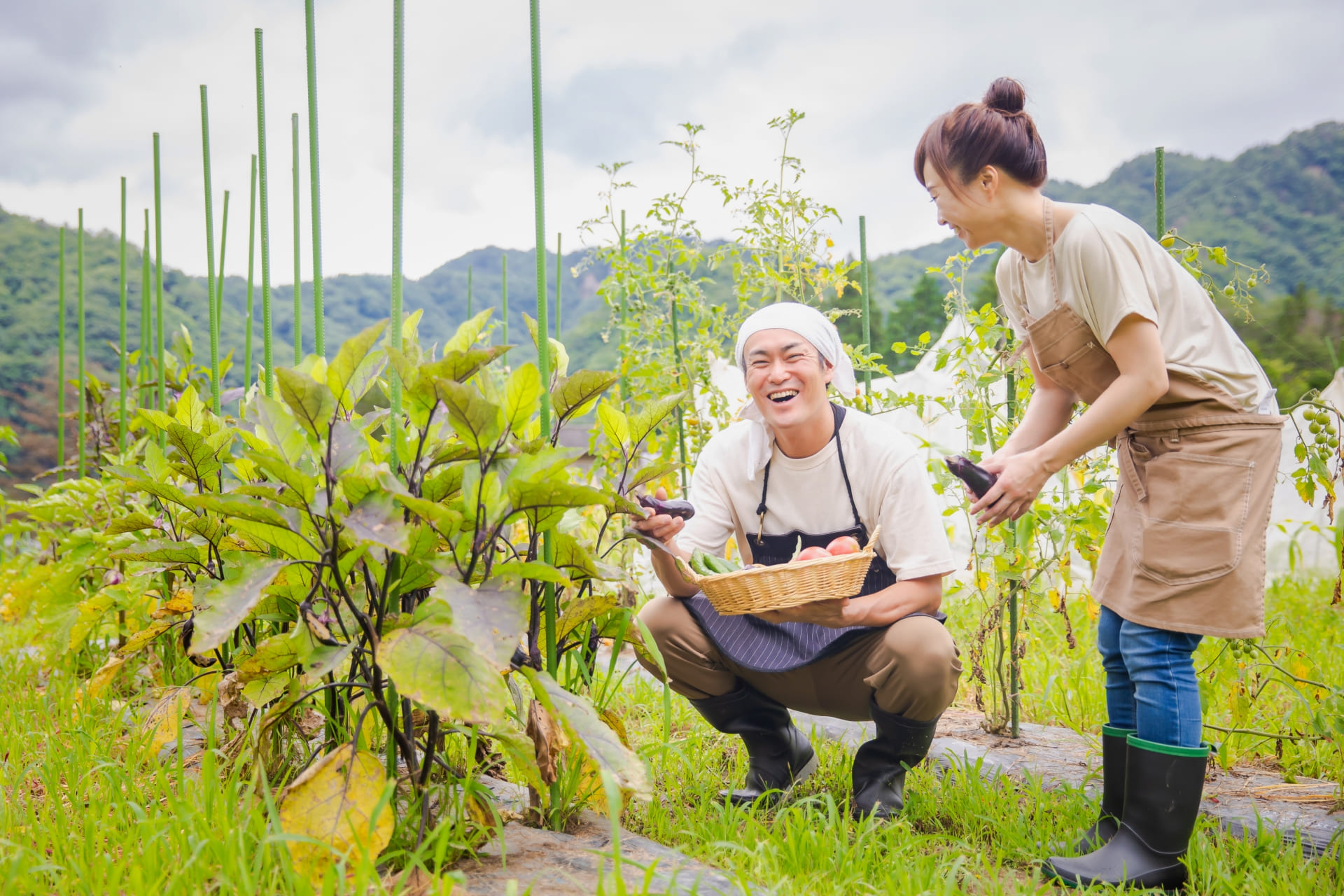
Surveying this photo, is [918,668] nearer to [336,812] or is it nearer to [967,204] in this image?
[967,204]

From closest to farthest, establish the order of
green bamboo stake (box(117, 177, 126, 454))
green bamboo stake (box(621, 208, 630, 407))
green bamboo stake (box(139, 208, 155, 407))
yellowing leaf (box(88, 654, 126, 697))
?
yellowing leaf (box(88, 654, 126, 697)), green bamboo stake (box(117, 177, 126, 454)), green bamboo stake (box(139, 208, 155, 407)), green bamboo stake (box(621, 208, 630, 407))

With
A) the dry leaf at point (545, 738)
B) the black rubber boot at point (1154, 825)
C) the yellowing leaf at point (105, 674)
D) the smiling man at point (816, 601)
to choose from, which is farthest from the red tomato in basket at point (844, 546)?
the yellowing leaf at point (105, 674)

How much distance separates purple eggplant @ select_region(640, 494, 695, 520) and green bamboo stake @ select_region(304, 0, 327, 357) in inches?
24.9

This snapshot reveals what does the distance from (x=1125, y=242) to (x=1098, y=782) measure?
1.30m

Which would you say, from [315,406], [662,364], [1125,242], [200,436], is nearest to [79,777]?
[200,436]

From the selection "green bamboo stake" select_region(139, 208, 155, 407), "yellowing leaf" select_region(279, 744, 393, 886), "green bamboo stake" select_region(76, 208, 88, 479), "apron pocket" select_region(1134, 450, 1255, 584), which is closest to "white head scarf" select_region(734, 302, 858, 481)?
"apron pocket" select_region(1134, 450, 1255, 584)

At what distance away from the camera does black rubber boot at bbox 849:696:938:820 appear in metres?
1.79

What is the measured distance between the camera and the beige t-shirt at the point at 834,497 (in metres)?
1.88

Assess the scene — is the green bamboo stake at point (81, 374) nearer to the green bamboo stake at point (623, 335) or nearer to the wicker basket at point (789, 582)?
the green bamboo stake at point (623, 335)

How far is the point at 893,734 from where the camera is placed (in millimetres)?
1821

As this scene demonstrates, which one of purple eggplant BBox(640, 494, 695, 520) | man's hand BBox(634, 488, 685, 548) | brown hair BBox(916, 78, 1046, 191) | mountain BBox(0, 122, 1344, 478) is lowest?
man's hand BBox(634, 488, 685, 548)

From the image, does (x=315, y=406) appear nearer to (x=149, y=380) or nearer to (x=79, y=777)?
(x=79, y=777)

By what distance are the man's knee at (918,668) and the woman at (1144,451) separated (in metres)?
0.30

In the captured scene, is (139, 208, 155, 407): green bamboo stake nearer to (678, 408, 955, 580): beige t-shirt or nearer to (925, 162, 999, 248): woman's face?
(678, 408, 955, 580): beige t-shirt
